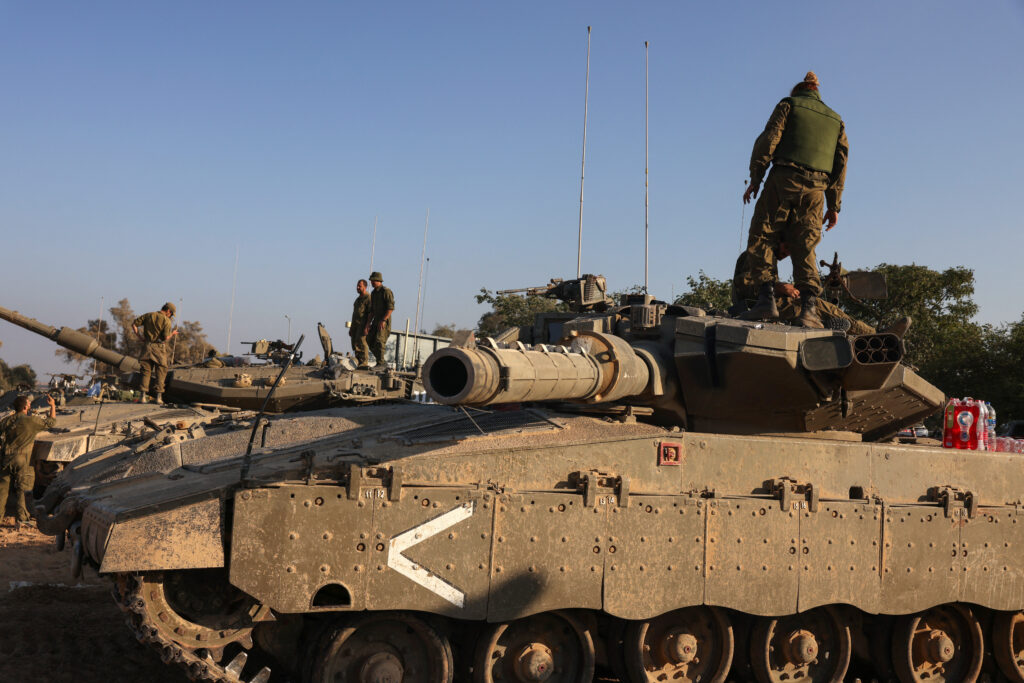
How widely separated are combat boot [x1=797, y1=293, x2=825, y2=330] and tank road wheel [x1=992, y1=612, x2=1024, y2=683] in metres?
3.05

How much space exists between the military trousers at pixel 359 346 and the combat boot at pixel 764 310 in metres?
8.18

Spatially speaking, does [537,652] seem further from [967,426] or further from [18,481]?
[18,481]

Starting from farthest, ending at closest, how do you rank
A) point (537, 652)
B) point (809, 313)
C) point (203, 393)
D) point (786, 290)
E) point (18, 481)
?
point (203, 393) < point (18, 481) < point (786, 290) < point (809, 313) < point (537, 652)

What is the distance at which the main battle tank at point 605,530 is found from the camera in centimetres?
581

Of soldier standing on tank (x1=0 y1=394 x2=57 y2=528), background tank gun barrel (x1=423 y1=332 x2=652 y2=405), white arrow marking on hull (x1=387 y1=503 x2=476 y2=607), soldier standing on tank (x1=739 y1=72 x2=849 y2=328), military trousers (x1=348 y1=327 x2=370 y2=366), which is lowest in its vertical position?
white arrow marking on hull (x1=387 y1=503 x2=476 y2=607)

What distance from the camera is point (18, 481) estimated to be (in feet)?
Answer: 45.2

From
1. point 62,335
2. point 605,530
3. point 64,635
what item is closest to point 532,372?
point 605,530

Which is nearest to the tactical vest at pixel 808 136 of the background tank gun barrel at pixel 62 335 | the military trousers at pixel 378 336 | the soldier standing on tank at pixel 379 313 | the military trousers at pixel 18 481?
the soldier standing on tank at pixel 379 313

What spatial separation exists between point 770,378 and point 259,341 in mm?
12829

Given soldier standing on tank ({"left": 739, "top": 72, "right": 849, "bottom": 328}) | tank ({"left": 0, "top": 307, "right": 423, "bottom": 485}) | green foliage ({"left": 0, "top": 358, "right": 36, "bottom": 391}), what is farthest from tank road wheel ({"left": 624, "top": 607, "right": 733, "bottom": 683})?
green foliage ({"left": 0, "top": 358, "right": 36, "bottom": 391})

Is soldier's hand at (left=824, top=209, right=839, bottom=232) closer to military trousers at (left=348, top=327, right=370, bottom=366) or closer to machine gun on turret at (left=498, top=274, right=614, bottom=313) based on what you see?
machine gun on turret at (left=498, top=274, right=614, bottom=313)

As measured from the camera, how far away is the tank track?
5.46 metres

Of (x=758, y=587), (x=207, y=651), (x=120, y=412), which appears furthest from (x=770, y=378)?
(x=120, y=412)

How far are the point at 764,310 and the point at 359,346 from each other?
8716mm
